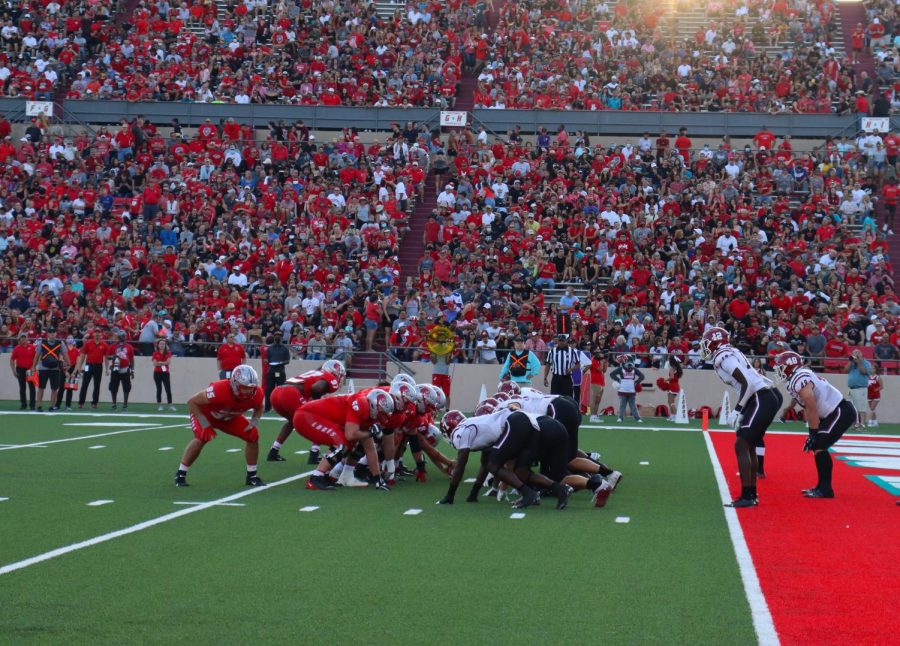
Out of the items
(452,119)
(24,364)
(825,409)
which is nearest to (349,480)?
(825,409)

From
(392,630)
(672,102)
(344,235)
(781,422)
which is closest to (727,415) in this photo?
(781,422)

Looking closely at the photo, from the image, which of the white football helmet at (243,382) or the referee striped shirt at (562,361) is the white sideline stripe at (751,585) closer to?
the white football helmet at (243,382)

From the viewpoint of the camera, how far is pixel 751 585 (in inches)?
300

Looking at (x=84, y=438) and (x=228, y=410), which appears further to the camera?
(x=84, y=438)

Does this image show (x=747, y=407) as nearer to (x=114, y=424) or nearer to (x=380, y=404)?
(x=380, y=404)

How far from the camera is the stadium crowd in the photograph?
116 feet

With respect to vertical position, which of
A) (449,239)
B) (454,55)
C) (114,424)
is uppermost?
(454,55)

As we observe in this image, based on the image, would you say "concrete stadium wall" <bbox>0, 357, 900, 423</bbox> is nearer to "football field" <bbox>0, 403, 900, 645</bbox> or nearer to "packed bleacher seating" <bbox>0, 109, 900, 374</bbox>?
"packed bleacher seating" <bbox>0, 109, 900, 374</bbox>

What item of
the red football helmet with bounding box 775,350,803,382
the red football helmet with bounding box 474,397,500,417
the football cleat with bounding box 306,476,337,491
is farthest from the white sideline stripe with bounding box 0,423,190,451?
the red football helmet with bounding box 775,350,803,382

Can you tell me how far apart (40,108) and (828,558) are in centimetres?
3235

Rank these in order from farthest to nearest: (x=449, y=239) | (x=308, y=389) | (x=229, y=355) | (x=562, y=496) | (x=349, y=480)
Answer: (x=449, y=239) → (x=229, y=355) → (x=308, y=389) → (x=349, y=480) → (x=562, y=496)

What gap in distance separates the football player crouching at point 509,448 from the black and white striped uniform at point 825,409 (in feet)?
8.62

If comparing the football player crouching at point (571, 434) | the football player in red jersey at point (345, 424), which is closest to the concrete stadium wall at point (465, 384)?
the football player in red jersey at point (345, 424)

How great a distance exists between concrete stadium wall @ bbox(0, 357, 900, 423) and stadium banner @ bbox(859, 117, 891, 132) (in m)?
10.6
